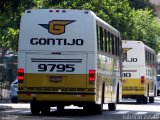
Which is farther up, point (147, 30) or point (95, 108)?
point (147, 30)

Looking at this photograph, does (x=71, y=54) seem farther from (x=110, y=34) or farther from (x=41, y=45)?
(x=110, y=34)

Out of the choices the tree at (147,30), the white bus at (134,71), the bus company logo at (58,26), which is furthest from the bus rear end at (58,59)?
the tree at (147,30)

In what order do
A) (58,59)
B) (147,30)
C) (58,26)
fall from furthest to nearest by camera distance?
(147,30), (58,26), (58,59)

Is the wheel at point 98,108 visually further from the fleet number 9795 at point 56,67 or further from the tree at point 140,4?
the tree at point 140,4

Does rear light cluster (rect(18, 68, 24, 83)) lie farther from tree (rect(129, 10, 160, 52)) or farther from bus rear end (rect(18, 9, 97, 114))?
tree (rect(129, 10, 160, 52))

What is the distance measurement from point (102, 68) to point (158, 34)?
42.0 m

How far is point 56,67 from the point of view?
23250mm

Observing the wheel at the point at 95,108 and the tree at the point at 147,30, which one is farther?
the tree at the point at 147,30

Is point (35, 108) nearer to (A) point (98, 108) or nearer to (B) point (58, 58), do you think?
(B) point (58, 58)

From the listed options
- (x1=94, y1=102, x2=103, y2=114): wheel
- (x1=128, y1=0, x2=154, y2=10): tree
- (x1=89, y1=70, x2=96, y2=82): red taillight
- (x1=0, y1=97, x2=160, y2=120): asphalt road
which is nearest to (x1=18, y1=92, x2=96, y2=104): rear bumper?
(x1=89, y1=70, x2=96, y2=82): red taillight

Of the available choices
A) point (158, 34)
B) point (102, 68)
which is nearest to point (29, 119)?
point (102, 68)

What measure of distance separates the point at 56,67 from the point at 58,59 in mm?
274

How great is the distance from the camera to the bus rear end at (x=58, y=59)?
23.1 metres

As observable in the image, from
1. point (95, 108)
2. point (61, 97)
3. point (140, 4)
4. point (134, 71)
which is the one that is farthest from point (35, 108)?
point (140, 4)
